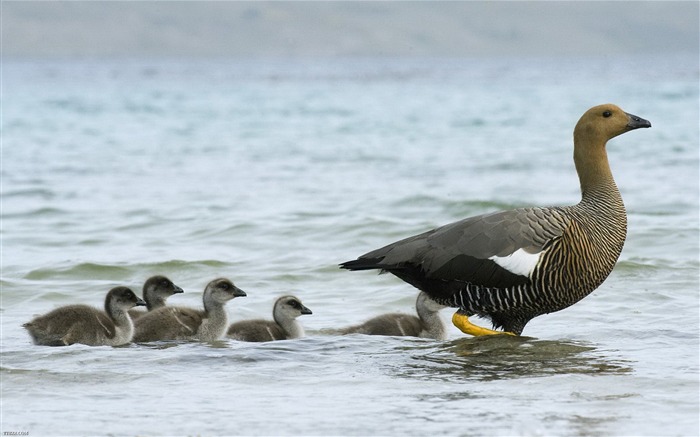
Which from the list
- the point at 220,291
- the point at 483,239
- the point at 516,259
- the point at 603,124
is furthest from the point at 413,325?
the point at 603,124

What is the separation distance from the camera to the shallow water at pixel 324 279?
7191mm

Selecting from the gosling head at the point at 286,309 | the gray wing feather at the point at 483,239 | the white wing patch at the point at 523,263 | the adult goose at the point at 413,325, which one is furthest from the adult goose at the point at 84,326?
the white wing patch at the point at 523,263

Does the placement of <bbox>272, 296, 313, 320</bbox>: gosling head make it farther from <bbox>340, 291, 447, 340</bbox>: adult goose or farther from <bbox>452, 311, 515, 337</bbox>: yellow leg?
<bbox>452, 311, 515, 337</bbox>: yellow leg

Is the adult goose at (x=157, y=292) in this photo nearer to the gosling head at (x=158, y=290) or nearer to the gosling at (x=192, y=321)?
the gosling head at (x=158, y=290)

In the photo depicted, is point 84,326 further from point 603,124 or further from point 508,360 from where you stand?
point 603,124

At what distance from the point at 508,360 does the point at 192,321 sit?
108 inches

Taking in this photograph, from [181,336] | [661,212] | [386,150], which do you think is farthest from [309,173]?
[181,336]

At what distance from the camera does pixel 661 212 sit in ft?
56.5

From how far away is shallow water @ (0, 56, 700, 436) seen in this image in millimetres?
7191

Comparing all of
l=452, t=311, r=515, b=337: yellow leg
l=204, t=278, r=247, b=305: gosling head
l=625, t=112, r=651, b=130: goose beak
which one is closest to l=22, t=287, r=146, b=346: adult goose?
l=204, t=278, r=247, b=305: gosling head

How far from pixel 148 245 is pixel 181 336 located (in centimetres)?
523

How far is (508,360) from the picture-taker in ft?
28.9

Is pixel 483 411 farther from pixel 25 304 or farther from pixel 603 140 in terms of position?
pixel 25 304

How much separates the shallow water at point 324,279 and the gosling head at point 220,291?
631mm
